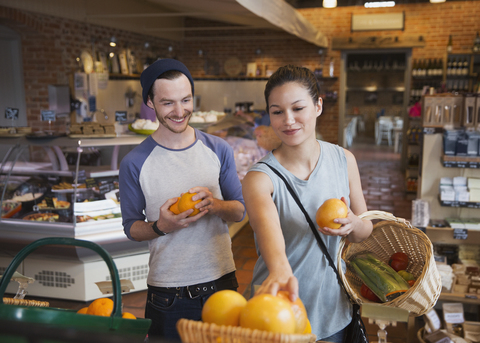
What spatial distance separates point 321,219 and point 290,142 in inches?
10.6

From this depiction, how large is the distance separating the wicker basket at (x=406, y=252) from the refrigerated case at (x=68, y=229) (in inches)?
92.8

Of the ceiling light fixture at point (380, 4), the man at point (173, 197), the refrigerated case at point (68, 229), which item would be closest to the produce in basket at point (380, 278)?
the man at point (173, 197)

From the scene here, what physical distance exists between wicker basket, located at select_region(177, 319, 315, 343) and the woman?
456mm

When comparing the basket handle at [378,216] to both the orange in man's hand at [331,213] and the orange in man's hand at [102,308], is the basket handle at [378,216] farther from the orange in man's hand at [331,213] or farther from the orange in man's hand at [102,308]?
the orange in man's hand at [102,308]

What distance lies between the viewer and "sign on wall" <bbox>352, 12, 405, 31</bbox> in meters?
9.98

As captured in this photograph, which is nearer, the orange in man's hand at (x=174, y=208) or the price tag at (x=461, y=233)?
the orange in man's hand at (x=174, y=208)

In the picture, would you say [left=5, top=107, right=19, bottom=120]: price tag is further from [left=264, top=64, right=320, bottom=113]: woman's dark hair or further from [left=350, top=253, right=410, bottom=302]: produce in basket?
[left=350, top=253, right=410, bottom=302]: produce in basket

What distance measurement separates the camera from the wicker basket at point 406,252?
124 centimetres

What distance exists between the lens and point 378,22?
33.1 ft

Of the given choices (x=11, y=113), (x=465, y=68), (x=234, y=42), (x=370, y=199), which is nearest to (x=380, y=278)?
(x=11, y=113)

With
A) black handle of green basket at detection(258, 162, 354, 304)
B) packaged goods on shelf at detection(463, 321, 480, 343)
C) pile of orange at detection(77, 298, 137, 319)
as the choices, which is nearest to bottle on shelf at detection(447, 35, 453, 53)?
packaged goods on shelf at detection(463, 321, 480, 343)

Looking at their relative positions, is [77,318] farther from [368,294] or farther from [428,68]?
[428,68]

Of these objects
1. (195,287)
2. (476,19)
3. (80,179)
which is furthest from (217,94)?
(195,287)

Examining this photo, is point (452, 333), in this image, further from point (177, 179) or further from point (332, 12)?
point (332, 12)
